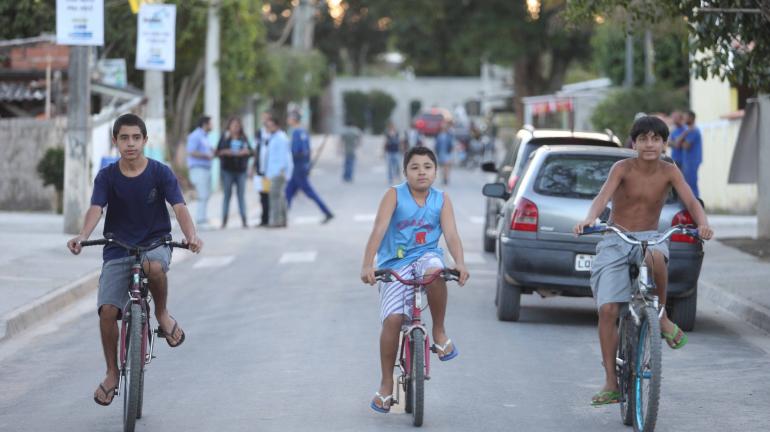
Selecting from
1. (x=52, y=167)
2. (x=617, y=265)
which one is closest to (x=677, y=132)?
(x=52, y=167)

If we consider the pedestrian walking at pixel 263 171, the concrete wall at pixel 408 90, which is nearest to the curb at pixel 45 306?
the pedestrian walking at pixel 263 171

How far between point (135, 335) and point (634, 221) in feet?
9.30

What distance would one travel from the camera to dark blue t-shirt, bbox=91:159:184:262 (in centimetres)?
830

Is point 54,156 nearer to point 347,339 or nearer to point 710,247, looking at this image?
point 710,247

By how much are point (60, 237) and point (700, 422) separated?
13973mm

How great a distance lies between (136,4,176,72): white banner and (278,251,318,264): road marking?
5.87m

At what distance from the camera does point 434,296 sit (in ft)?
27.3

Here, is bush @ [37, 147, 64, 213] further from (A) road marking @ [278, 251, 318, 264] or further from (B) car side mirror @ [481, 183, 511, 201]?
(B) car side mirror @ [481, 183, 511, 201]

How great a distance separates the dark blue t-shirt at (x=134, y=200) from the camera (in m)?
8.30

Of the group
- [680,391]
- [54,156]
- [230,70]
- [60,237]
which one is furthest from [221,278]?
[230,70]

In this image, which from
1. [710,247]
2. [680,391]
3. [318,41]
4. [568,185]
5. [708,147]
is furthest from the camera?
[318,41]

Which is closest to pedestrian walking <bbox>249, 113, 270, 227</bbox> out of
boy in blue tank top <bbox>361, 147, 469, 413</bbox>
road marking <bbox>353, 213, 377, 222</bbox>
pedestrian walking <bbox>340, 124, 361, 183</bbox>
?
road marking <bbox>353, 213, 377, 222</bbox>

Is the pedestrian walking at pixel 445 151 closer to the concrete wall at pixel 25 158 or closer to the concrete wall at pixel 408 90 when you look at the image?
the concrete wall at pixel 25 158

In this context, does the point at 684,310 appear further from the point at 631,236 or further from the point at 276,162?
the point at 276,162
